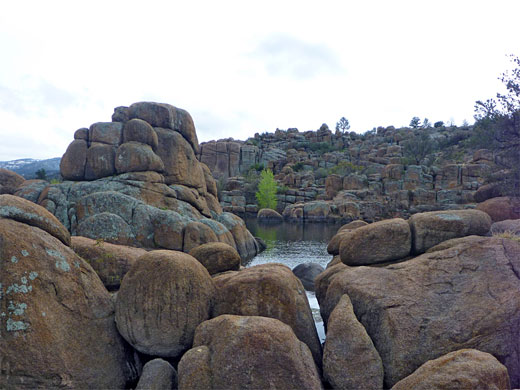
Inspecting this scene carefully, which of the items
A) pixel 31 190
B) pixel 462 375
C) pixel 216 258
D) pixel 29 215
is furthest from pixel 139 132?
pixel 462 375

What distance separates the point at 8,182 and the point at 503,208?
108 ft

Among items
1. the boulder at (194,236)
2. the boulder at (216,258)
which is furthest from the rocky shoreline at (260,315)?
the boulder at (194,236)

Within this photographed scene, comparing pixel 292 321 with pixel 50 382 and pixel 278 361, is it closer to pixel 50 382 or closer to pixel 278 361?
pixel 278 361

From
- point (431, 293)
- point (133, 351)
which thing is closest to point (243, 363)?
point (133, 351)

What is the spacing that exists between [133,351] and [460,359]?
24.9ft

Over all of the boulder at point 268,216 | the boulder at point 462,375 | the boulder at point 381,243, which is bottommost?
the boulder at point 268,216

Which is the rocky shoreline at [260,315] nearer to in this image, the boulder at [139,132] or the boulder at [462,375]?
the boulder at [462,375]

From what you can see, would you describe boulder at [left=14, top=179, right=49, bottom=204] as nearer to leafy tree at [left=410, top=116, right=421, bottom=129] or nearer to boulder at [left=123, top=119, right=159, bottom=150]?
boulder at [left=123, top=119, right=159, bottom=150]

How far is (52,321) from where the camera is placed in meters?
8.55

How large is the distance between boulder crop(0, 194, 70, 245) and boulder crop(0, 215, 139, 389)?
0.16 metres

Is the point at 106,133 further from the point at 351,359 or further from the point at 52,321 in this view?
the point at 351,359

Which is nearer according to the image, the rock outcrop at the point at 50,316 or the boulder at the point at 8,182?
the rock outcrop at the point at 50,316

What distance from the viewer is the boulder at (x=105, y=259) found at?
37.6 ft

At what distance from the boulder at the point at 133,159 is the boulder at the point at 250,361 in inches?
948
